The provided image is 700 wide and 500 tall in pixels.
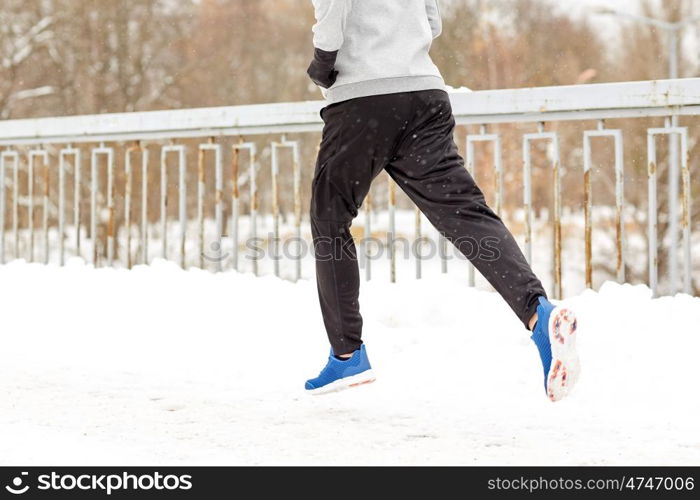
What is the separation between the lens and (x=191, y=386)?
3.04 meters

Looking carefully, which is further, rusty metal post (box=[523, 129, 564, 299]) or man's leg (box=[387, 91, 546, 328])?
rusty metal post (box=[523, 129, 564, 299])

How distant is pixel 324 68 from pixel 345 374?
40.3 inches

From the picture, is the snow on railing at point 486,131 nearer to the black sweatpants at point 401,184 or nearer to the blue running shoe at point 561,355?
the black sweatpants at point 401,184

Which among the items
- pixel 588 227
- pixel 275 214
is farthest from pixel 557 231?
pixel 275 214

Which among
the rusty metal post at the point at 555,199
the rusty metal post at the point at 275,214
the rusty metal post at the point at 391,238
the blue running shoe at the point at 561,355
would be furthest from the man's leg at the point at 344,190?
the rusty metal post at the point at 275,214

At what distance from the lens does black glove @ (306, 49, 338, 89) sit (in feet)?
8.37

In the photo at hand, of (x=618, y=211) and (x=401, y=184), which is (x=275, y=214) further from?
(x=401, y=184)

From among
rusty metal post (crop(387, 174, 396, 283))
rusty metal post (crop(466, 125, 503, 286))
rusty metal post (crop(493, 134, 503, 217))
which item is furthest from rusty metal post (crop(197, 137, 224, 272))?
rusty metal post (crop(493, 134, 503, 217))

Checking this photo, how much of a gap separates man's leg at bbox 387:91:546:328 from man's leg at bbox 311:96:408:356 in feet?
0.30

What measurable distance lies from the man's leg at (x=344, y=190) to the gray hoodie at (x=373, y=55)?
0.19 ft

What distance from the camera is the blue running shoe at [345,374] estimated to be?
2.72 meters

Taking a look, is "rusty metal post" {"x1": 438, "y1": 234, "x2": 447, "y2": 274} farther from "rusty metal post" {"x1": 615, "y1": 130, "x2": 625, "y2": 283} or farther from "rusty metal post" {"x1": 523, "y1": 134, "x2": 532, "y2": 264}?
"rusty metal post" {"x1": 615, "y1": 130, "x2": 625, "y2": 283}

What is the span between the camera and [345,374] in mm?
2729
